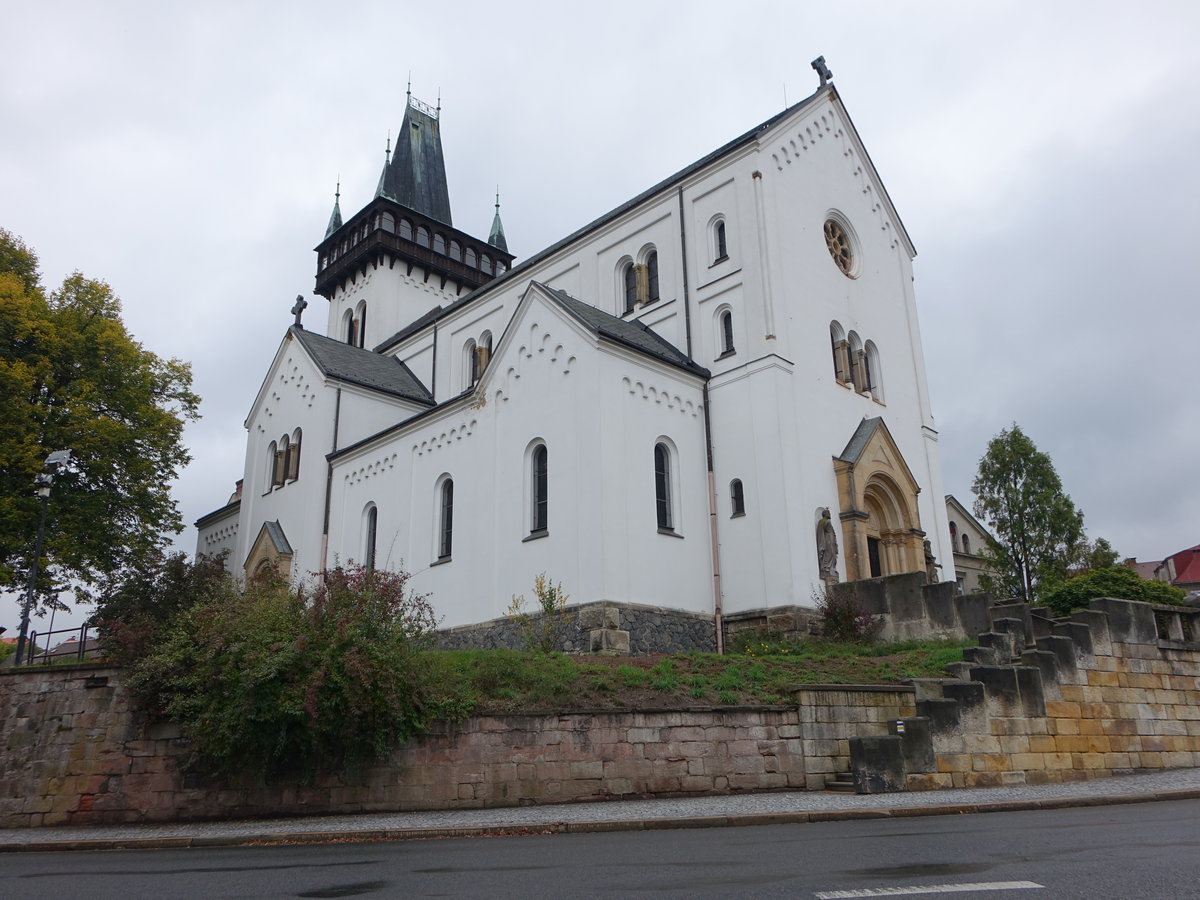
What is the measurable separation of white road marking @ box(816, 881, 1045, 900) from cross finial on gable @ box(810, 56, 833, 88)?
27514 millimetres

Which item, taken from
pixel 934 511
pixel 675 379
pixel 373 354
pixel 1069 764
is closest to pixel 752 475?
pixel 675 379

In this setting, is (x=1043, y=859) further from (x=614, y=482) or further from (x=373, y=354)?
(x=373, y=354)

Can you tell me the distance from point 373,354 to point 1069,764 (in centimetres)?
2967

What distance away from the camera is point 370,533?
29.7 m

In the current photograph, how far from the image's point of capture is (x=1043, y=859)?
7211 mm

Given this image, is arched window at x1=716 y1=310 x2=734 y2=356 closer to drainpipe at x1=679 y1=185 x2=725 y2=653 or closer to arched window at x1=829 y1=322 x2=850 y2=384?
drainpipe at x1=679 y1=185 x2=725 y2=653

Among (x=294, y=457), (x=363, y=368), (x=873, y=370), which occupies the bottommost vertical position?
(x=294, y=457)

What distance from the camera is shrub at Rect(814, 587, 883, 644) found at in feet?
68.1

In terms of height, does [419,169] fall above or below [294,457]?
above

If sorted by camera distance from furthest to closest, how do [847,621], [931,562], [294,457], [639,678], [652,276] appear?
1. [294,457]
2. [652,276]
3. [931,562]
4. [847,621]
5. [639,678]

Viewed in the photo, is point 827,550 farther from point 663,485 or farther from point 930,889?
point 930,889

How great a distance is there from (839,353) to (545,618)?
11886mm

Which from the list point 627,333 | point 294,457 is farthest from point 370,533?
point 627,333

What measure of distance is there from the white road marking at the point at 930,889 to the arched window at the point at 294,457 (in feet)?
Answer: 98.7
